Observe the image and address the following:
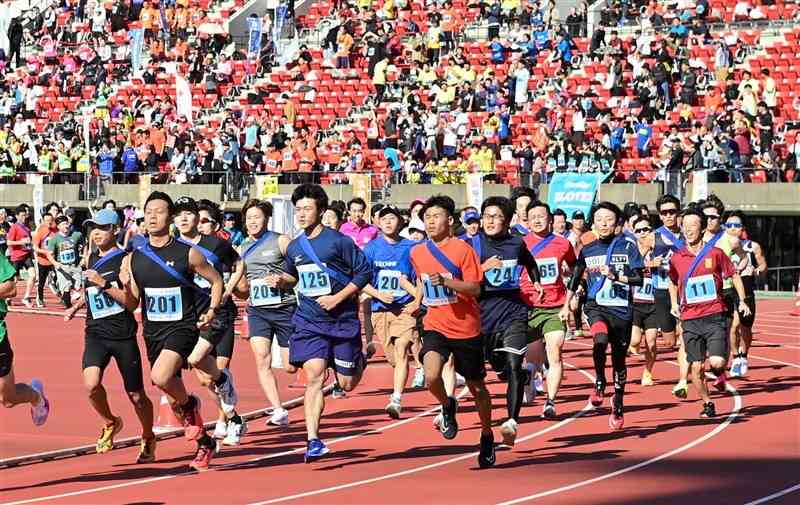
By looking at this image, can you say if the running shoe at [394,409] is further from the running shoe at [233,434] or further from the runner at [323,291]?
the runner at [323,291]

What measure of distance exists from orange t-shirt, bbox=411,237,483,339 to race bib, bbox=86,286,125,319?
2204 millimetres

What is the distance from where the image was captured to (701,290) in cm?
1535

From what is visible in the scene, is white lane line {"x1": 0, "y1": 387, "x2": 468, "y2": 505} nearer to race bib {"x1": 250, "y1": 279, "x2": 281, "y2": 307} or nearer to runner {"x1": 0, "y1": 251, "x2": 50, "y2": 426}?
runner {"x1": 0, "y1": 251, "x2": 50, "y2": 426}

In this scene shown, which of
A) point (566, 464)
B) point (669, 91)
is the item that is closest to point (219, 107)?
point (669, 91)

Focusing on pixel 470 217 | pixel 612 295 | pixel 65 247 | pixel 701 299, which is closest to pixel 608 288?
pixel 612 295

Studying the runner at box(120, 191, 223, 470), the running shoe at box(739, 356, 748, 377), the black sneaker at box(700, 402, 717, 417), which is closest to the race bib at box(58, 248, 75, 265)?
the running shoe at box(739, 356, 748, 377)

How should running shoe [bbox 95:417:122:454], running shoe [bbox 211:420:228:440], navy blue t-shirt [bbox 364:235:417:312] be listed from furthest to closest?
navy blue t-shirt [bbox 364:235:417:312]
running shoe [bbox 211:420:228:440]
running shoe [bbox 95:417:122:454]

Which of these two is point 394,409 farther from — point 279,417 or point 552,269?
point 552,269

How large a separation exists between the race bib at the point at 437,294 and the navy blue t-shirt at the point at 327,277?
67 cm

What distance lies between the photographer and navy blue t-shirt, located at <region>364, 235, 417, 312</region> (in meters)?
16.5

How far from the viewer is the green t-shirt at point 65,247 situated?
2858cm

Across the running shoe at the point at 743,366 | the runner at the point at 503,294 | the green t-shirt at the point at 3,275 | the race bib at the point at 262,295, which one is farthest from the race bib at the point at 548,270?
the green t-shirt at the point at 3,275

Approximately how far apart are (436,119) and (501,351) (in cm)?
2551

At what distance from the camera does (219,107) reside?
149 ft
